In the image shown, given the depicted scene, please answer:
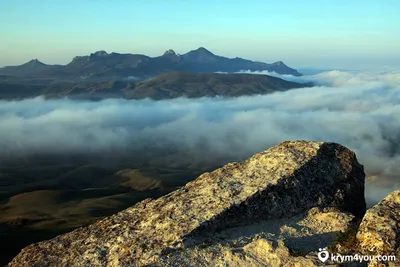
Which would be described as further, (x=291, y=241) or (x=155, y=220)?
(x=155, y=220)

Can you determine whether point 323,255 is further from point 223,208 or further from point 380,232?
point 223,208

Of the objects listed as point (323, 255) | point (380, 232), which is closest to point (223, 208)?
point (323, 255)

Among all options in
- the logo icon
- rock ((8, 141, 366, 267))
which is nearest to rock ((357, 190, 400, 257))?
the logo icon

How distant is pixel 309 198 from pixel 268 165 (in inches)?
99.9

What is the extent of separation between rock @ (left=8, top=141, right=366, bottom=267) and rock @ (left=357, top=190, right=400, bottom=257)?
2034 mm

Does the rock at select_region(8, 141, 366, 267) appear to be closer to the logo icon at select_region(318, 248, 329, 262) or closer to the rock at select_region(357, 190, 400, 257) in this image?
the logo icon at select_region(318, 248, 329, 262)

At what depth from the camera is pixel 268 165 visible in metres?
20.2

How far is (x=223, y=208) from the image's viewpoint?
1756cm

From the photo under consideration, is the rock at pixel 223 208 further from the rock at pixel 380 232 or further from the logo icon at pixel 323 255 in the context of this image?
the rock at pixel 380 232

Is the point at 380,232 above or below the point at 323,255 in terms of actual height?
above

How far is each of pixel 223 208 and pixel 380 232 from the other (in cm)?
619

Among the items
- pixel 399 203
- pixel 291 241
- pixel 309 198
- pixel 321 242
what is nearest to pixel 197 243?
pixel 291 241

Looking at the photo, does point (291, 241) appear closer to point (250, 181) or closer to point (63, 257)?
point (250, 181)

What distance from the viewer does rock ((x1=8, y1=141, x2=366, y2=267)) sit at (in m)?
16.2
